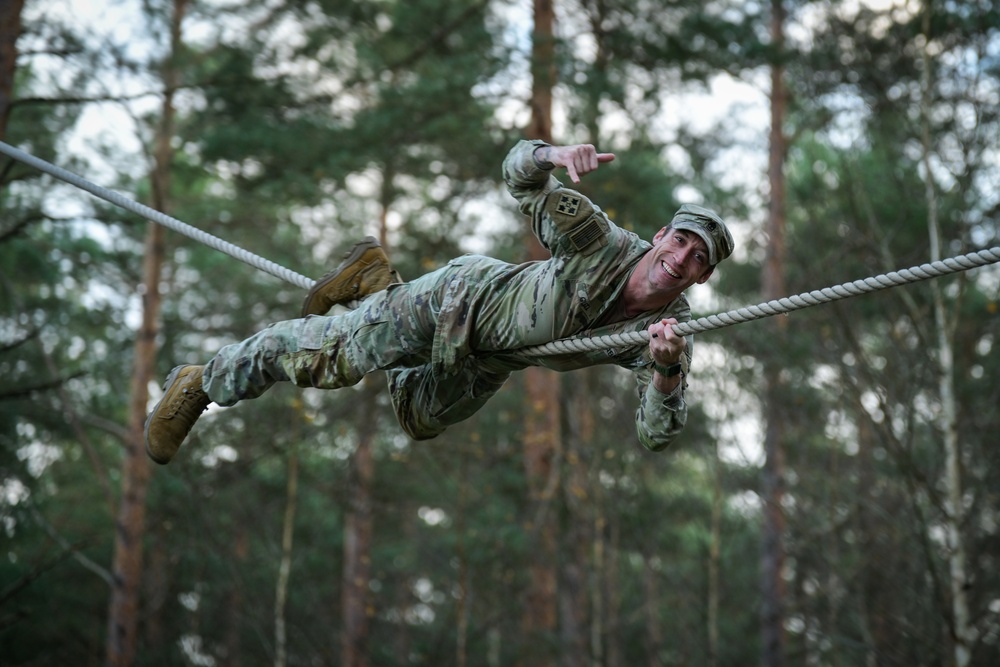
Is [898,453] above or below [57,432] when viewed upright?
below

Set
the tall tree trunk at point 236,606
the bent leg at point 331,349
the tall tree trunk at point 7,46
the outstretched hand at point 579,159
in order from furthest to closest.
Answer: the tall tree trunk at point 236,606 → the tall tree trunk at point 7,46 → the bent leg at point 331,349 → the outstretched hand at point 579,159

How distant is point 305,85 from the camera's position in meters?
9.95

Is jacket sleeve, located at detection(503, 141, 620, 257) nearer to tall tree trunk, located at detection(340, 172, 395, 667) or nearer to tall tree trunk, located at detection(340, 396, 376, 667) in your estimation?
tall tree trunk, located at detection(340, 396, 376, 667)

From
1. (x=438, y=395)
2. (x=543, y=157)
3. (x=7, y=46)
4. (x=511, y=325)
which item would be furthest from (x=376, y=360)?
(x=7, y=46)

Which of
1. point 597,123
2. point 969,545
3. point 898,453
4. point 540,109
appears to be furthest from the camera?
point 597,123

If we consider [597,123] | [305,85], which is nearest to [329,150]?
[305,85]

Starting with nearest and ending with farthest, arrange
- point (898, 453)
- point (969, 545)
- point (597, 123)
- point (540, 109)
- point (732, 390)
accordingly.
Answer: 1. point (898, 453)
2. point (969, 545)
3. point (540, 109)
4. point (597, 123)
5. point (732, 390)

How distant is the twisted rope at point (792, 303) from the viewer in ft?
9.64

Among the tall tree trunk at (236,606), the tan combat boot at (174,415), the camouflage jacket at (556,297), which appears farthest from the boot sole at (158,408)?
the tall tree trunk at (236,606)

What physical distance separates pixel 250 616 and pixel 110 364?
14.4 feet

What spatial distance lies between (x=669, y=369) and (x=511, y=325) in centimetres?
58

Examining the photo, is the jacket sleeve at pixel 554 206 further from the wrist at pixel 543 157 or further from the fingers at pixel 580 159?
the fingers at pixel 580 159

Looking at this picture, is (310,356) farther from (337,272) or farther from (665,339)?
(665,339)

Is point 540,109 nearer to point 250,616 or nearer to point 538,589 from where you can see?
point 538,589
